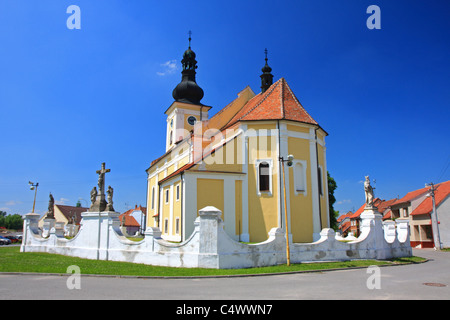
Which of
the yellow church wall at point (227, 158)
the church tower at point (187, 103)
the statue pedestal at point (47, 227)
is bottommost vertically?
the statue pedestal at point (47, 227)

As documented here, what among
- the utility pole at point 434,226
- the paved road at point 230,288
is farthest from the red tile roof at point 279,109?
the utility pole at point 434,226

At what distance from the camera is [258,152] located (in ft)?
76.7

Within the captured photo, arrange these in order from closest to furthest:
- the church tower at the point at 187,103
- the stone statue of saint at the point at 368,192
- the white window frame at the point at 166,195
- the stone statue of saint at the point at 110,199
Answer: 1. the stone statue of saint at the point at 110,199
2. the stone statue of saint at the point at 368,192
3. the white window frame at the point at 166,195
4. the church tower at the point at 187,103

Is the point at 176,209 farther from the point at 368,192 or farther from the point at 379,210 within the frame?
the point at 379,210

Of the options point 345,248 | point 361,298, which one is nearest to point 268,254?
point 345,248

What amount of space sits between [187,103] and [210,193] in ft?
60.2

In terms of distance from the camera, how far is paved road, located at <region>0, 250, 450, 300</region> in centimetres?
823

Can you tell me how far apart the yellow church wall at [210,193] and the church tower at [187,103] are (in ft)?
53.0

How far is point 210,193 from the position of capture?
75.2 ft

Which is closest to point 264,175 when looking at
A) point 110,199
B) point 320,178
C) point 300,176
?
point 300,176

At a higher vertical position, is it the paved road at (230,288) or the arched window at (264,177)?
the arched window at (264,177)

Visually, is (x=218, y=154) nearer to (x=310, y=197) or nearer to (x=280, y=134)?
(x=280, y=134)

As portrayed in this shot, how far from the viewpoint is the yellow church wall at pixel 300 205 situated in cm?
2216

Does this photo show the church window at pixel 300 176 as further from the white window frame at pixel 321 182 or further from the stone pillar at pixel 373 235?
the stone pillar at pixel 373 235
